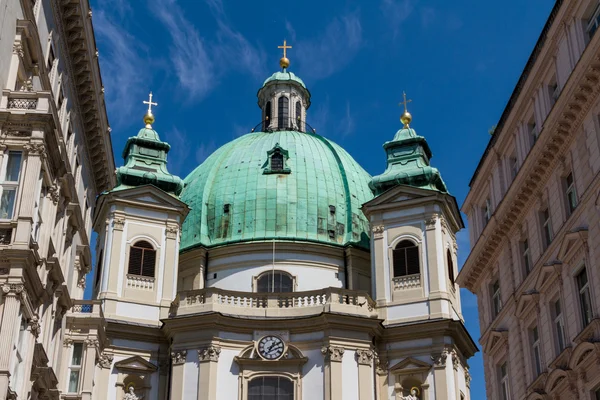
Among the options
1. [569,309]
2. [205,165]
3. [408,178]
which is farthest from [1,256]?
[205,165]

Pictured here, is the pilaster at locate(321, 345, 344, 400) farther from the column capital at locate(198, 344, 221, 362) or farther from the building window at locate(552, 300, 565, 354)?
the building window at locate(552, 300, 565, 354)

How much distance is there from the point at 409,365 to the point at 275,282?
29.2 ft

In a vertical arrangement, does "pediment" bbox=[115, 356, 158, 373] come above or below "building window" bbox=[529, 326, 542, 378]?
above

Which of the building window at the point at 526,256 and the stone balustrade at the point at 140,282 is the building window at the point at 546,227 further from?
the stone balustrade at the point at 140,282

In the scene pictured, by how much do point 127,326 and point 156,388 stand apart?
10.9 ft

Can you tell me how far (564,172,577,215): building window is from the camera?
25.7 m

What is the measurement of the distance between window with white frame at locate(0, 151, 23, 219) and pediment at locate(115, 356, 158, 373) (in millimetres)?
24385

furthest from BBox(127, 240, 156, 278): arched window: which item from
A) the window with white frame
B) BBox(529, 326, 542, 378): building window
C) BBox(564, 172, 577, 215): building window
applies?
BBox(564, 172, 577, 215): building window

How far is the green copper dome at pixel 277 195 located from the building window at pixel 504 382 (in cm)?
2414

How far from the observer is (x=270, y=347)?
47.6 metres

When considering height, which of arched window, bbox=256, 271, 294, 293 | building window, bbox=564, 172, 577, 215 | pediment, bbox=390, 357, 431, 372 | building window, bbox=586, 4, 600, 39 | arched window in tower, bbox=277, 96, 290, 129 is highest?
arched window in tower, bbox=277, 96, 290, 129

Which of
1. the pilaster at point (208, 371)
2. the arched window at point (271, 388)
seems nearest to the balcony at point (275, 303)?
the pilaster at point (208, 371)

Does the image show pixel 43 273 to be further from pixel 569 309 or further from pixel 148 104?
pixel 148 104

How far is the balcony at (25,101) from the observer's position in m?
24.5
